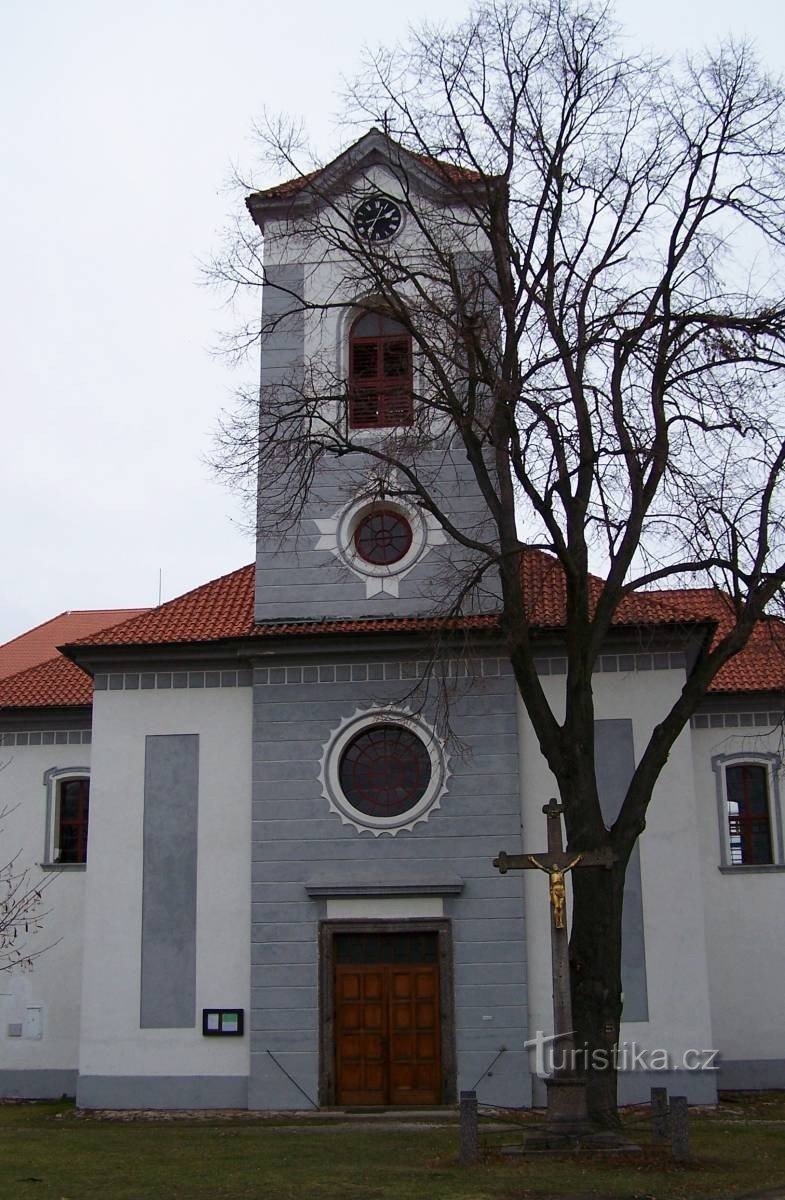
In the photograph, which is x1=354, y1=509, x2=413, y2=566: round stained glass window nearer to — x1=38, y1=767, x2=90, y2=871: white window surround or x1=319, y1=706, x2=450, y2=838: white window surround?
x1=319, y1=706, x2=450, y2=838: white window surround

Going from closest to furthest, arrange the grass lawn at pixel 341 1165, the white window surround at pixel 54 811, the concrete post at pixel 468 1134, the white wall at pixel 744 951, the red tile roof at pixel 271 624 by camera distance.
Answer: the grass lawn at pixel 341 1165
the concrete post at pixel 468 1134
the red tile roof at pixel 271 624
the white wall at pixel 744 951
the white window surround at pixel 54 811

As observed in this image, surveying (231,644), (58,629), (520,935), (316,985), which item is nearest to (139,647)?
(231,644)

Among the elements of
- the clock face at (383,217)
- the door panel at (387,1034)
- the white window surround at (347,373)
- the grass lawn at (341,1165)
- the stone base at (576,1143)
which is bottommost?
the grass lawn at (341,1165)

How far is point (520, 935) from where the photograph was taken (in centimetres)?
2097

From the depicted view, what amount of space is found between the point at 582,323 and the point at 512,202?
81.1 inches

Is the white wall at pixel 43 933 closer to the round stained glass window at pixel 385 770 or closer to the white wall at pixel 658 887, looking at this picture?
the round stained glass window at pixel 385 770

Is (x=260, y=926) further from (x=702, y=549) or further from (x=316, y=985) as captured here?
(x=702, y=549)

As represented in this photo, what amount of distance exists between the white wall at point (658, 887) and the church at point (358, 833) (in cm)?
4

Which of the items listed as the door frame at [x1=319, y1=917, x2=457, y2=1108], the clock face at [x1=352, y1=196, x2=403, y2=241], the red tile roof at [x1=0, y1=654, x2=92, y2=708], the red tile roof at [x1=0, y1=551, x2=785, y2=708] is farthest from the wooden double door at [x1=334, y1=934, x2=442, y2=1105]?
the clock face at [x1=352, y1=196, x2=403, y2=241]

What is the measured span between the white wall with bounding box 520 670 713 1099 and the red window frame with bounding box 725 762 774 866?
367 centimetres

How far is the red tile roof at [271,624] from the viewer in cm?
2191

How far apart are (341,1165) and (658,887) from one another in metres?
8.11

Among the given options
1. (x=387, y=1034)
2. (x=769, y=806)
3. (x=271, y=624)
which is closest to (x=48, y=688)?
(x=271, y=624)

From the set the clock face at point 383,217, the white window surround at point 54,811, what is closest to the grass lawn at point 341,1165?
the white window surround at point 54,811
